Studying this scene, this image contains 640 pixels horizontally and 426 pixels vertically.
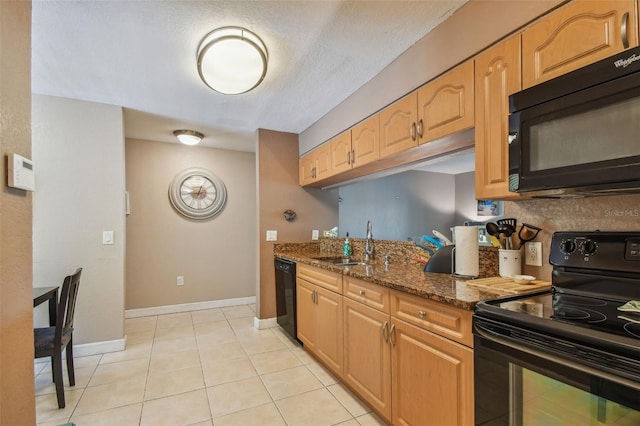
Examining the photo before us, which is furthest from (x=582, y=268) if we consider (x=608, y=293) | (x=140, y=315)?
(x=140, y=315)

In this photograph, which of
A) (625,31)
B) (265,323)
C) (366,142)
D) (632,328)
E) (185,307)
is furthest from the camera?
(185,307)

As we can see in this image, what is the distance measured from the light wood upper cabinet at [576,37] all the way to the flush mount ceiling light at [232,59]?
1.45 m

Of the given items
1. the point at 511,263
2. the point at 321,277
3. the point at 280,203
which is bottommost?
the point at 321,277

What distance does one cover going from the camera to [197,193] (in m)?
4.33

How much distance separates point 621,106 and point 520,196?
0.50 m

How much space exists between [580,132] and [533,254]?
678 millimetres

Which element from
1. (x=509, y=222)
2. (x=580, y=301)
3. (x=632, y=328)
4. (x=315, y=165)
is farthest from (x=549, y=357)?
(x=315, y=165)

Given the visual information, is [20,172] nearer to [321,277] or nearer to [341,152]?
[321,277]

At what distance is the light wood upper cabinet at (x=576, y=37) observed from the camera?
1.01 m

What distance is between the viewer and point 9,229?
3.23 feet

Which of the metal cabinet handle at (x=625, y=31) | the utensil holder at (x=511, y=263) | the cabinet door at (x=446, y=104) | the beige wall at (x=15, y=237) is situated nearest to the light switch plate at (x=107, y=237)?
the beige wall at (x=15, y=237)

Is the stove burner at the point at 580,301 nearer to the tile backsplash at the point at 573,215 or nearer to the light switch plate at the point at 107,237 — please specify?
the tile backsplash at the point at 573,215

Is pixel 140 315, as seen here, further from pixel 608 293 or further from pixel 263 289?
pixel 608 293

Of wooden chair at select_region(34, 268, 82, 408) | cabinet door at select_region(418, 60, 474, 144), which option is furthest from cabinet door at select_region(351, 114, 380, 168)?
wooden chair at select_region(34, 268, 82, 408)
